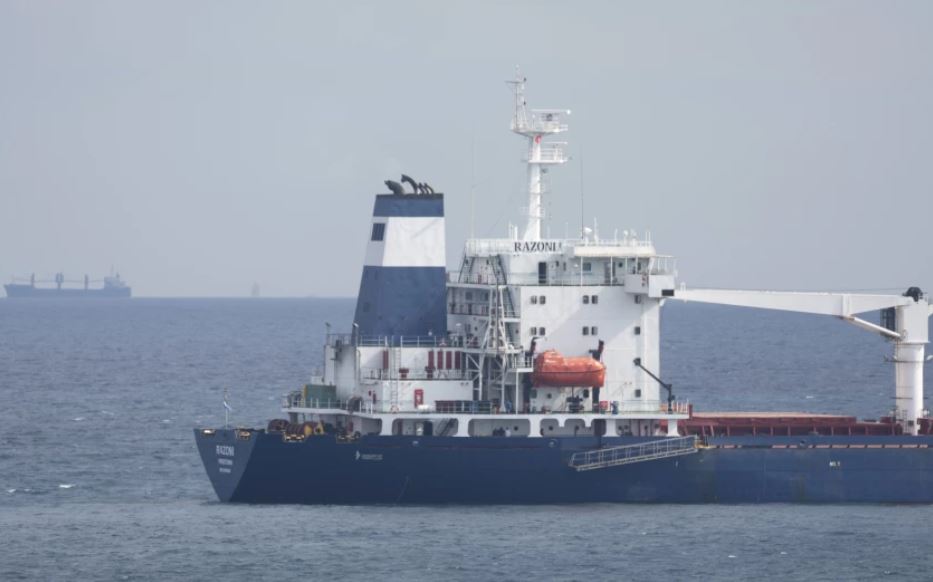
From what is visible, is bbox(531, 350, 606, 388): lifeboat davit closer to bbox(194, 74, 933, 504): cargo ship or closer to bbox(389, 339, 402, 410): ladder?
bbox(194, 74, 933, 504): cargo ship

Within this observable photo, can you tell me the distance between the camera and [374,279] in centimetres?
5312

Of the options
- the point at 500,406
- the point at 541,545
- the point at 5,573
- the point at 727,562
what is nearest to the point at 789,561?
the point at 727,562

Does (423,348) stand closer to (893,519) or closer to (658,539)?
(658,539)

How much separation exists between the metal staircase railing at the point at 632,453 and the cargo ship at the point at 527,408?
0.04 metres

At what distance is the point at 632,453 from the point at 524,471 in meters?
2.90

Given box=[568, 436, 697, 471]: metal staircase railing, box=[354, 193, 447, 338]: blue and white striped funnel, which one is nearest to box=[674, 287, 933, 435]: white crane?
box=[568, 436, 697, 471]: metal staircase railing

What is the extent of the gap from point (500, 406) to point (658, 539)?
6545 millimetres

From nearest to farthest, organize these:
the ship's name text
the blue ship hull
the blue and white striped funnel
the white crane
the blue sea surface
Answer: the blue sea surface < the blue ship hull < the blue and white striped funnel < the ship's name text < the white crane

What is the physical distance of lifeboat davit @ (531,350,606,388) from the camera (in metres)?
51.2

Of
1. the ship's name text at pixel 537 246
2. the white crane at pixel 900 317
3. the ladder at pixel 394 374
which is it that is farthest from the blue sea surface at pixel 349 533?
the ship's name text at pixel 537 246

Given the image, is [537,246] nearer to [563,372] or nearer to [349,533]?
[563,372]

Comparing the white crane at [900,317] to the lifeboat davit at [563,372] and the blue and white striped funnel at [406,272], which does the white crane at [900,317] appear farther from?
the blue and white striped funnel at [406,272]

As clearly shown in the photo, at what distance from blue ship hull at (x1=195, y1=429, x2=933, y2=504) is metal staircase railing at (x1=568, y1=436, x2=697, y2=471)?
170mm

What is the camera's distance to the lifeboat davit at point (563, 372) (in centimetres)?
5119
